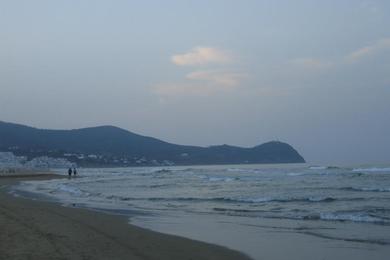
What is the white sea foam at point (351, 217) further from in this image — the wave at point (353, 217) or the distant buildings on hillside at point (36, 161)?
the distant buildings on hillside at point (36, 161)

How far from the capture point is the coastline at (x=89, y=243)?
399 inches

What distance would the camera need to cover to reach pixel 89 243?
464 inches

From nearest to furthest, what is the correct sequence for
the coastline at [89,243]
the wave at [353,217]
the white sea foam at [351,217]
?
the coastline at [89,243] → the wave at [353,217] → the white sea foam at [351,217]

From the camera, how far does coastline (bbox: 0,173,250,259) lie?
33.2 feet

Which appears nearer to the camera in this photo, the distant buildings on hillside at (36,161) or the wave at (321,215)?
the wave at (321,215)

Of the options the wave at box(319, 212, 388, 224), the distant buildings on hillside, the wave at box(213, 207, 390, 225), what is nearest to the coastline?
the wave at box(213, 207, 390, 225)

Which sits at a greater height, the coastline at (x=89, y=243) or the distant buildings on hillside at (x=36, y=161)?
the distant buildings on hillside at (x=36, y=161)

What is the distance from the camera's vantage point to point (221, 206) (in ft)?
81.8

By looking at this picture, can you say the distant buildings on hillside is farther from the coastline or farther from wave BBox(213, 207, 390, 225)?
the coastline

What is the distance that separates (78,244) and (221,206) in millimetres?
14102

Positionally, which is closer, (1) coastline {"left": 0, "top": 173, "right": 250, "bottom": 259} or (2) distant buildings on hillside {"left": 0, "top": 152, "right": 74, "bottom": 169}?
(1) coastline {"left": 0, "top": 173, "right": 250, "bottom": 259}

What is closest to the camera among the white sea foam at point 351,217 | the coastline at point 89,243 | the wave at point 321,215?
the coastline at point 89,243

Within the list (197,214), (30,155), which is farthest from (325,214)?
(30,155)

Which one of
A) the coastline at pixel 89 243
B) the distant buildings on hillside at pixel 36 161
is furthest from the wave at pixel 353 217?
the distant buildings on hillside at pixel 36 161
